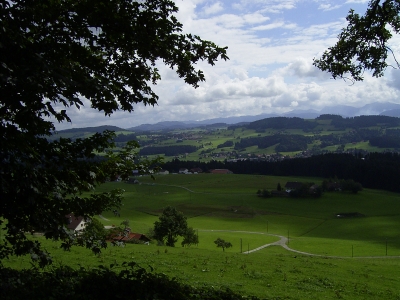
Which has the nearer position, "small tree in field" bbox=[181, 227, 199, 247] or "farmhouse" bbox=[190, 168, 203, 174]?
"small tree in field" bbox=[181, 227, 199, 247]

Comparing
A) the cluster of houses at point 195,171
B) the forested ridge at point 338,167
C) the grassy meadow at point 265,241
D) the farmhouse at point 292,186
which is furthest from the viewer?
the cluster of houses at point 195,171

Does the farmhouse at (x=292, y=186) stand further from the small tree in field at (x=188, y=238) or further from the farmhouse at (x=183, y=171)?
the small tree in field at (x=188, y=238)

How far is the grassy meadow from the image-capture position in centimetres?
1393

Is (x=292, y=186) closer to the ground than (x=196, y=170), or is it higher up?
closer to the ground

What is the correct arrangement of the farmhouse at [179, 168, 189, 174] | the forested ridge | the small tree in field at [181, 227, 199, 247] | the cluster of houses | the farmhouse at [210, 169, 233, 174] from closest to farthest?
the small tree in field at [181, 227, 199, 247], the forested ridge, the farmhouse at [210, 169, 233, 174], the cluster of houses, the farmhouse at [179, 168, 189, 174]

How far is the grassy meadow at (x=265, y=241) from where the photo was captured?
13930 mm

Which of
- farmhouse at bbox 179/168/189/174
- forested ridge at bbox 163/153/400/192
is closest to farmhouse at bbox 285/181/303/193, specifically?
forested ridge at bbox 163/153/400/192

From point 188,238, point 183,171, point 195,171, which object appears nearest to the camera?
point 188,238

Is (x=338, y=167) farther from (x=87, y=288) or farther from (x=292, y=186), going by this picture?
(x=87, y=288)

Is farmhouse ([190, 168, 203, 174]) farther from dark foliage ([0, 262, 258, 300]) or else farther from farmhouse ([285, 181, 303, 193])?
dark foliage ([0, 262, 258, 300])

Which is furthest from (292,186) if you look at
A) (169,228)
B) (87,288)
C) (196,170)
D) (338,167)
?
(87,288)

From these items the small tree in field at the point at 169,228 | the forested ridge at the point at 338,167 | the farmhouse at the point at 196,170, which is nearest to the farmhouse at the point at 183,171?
the farmhouse at the point at 196,170

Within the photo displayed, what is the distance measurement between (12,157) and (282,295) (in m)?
9.82

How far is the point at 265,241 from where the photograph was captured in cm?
5538
